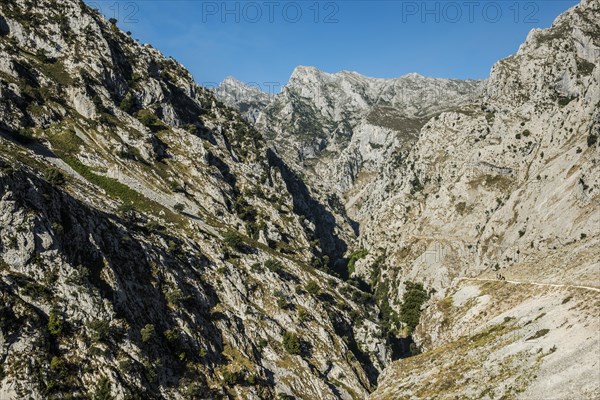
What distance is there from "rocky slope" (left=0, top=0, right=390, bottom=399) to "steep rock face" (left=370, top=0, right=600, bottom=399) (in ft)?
92.4

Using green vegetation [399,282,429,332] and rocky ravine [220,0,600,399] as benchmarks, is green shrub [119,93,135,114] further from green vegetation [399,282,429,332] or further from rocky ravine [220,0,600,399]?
green vegetation [399,282,429,332]

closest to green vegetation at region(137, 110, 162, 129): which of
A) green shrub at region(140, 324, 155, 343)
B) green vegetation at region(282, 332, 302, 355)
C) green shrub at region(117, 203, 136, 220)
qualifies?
green shrub at region(117, 203, 136, 220)

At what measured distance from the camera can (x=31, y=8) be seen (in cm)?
15000

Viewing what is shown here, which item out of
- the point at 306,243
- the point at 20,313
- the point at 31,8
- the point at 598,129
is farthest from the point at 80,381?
the point at 31,8

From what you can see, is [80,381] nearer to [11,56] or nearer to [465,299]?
[465,299]

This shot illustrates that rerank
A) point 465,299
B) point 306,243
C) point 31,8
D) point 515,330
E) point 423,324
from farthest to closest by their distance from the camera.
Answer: point 306,243 < point 31,8 < point 423,324 < point 465,299 < point 515,330

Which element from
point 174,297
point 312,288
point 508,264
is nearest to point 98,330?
point 174,297

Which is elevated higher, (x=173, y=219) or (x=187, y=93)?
(x=187, y=93)

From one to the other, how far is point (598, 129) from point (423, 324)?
75635mm

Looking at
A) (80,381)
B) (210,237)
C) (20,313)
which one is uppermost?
(210,237)

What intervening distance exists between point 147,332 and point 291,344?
116 ft

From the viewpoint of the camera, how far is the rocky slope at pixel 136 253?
5638cm

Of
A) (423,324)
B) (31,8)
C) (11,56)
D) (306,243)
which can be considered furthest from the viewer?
(306,243)

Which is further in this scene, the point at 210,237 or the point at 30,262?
the point at 210,237
